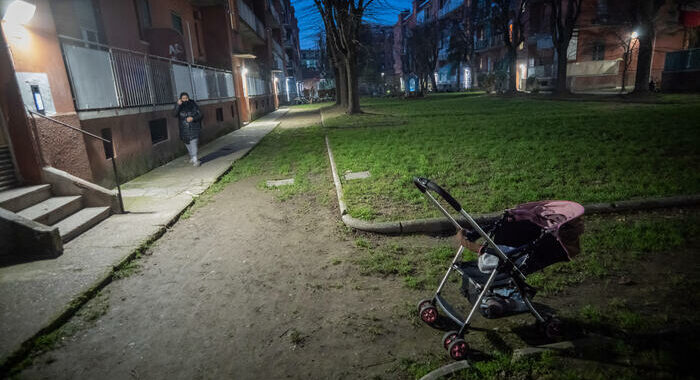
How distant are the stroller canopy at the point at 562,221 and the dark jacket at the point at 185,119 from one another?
9.13 metres

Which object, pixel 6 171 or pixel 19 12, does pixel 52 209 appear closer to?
pixel 6 171

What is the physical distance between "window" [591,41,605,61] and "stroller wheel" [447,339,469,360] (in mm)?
41929

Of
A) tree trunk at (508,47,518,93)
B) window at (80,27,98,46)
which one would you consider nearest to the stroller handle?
window at (80,27,98,46)

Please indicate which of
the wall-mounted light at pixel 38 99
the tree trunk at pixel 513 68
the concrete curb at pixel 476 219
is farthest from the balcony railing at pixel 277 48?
the concrete curb at pixel 476 219

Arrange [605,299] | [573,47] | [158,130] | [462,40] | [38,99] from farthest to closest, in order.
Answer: [462,40], [573,47], [158,130], [38,99], [605,299]

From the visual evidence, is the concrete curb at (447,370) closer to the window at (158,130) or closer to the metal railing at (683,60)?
the window at (158,130)

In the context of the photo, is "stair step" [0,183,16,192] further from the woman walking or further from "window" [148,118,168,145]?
"window" [148,118,168,145]

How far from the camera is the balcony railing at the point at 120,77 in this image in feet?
23.4

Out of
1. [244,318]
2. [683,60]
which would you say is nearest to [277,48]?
[683,60]

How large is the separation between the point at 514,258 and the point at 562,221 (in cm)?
42

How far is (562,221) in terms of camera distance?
2639 millimetres

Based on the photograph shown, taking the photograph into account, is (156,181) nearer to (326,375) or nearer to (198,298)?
(198,298)

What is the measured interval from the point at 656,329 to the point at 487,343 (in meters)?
1.24

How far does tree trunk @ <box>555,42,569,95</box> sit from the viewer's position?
84.2ft
